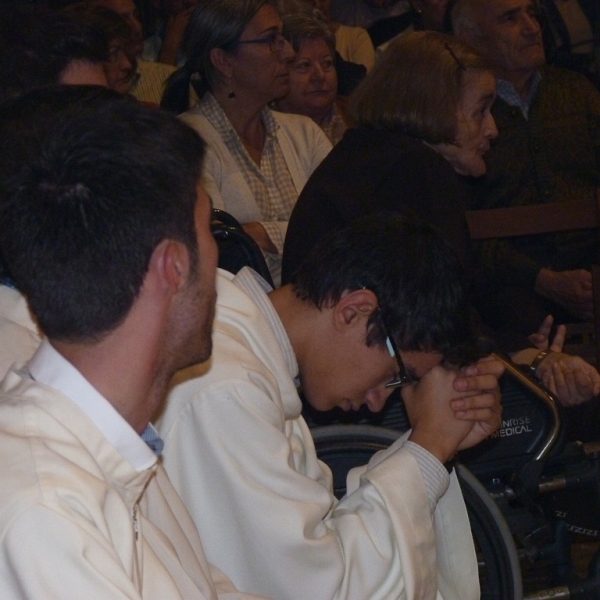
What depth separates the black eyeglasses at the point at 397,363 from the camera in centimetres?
215

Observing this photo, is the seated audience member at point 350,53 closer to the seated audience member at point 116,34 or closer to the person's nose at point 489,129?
the seated audience member at point 116,34

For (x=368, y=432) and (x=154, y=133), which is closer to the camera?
(x=154, y=133)

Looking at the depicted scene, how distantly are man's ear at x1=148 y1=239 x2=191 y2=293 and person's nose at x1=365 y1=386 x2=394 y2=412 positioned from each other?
0.93m

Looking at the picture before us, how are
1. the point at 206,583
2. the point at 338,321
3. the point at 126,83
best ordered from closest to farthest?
1. the point at 206,583
2. the point at 338,321
3. the point at 126,83

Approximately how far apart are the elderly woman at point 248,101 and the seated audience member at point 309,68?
414mm

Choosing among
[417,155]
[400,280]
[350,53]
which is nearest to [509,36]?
[350,53]

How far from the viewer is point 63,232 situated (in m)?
1.26

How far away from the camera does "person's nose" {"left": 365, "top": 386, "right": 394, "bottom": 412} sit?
222 centimetres

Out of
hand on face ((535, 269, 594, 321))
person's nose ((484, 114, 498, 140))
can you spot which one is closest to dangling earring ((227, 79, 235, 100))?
person's nose ((484, 114, 498, 140))

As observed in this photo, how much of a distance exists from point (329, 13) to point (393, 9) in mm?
358

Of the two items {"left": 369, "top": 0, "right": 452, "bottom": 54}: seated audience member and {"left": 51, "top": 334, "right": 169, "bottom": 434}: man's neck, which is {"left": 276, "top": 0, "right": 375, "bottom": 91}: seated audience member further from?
{"left": 51, "top": 334, "right": 169, "bottom": 434}: man's neck

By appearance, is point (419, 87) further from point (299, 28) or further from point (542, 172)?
point (299, 28)

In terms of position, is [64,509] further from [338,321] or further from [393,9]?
[393,9]

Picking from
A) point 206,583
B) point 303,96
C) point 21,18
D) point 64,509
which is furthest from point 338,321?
point 303,96
